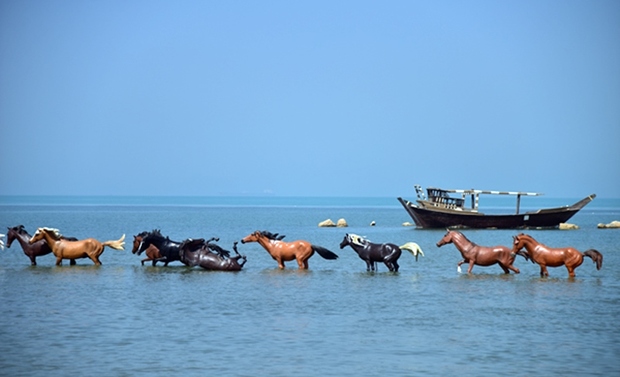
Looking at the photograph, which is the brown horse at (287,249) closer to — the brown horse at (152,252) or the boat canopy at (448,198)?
the brown horse at (152,252)

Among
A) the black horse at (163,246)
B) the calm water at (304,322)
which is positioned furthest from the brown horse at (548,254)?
the black horse at (163,246)

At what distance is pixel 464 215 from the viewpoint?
5975cm

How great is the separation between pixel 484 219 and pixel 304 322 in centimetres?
4447

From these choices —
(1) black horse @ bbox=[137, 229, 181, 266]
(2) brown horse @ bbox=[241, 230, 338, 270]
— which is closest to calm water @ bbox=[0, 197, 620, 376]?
(2) brown horse @ bbox=[241, 230, 338, 270]

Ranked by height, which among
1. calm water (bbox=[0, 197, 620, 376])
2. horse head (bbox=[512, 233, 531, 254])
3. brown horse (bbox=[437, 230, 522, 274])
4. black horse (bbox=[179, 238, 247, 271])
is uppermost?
horse head (bbox=[512, 233, 531, 254])

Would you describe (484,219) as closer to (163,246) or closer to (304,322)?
(163,246)

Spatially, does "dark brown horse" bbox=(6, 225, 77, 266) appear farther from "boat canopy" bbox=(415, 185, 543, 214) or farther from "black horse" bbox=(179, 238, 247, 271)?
"boat canopy" bbox=(415, 185, 543, 214)

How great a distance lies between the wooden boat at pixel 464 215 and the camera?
197 ft

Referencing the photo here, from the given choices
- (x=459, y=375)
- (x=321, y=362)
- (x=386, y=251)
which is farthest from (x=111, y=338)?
(x=386, y=251)

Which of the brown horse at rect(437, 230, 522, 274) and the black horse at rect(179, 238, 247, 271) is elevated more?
the brown horse at rect(437, 230, 522, 274)

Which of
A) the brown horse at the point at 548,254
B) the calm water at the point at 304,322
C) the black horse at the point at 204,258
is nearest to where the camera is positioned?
the calm water at the point at 304,322

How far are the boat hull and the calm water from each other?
3359 cm

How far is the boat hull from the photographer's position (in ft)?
196

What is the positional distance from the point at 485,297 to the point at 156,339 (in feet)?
25.4
